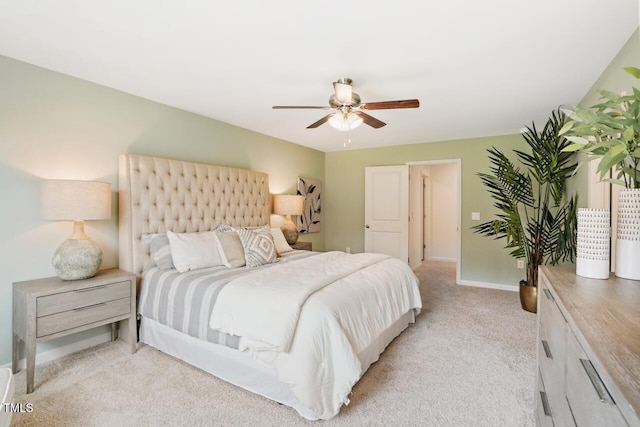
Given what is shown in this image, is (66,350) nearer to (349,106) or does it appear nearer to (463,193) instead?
(349,106)

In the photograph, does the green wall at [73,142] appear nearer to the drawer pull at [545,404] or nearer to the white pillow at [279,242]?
the white pillow at [279,242]

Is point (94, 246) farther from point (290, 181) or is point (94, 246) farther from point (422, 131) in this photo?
point (422, 131)

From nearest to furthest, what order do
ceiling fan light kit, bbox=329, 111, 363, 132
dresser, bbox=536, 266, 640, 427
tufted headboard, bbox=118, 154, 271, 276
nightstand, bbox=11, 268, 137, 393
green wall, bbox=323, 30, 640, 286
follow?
dresser, bbox=536, 266, 640, 427, nightstand, bbox=11, 268, 137, 393, ceiling fan light kit, bbox=329, 111, 363, 132, tufted headboard, bbox=118, 154, 271, 276, green wall, bbox=323, 30, 640, 286

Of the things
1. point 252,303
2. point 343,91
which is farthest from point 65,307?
point 343,91

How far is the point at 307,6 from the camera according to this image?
1.70m

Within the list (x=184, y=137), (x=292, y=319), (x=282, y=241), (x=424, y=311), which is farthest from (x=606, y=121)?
(x=184, y=137)

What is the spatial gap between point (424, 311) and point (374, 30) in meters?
A: 3.03

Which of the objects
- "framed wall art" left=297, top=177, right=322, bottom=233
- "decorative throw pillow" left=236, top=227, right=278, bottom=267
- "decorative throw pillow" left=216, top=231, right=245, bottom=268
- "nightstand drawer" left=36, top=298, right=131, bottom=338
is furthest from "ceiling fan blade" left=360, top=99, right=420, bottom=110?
"framed wall art" left=297, top=177, right=322, bottom=233

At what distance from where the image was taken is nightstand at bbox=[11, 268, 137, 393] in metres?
2.12

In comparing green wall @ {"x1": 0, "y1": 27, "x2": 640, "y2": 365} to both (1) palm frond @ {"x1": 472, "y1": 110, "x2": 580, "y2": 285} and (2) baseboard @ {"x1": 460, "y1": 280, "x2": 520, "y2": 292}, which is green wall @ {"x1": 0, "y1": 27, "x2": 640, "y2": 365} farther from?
(2) baseboard @ {"x1": 460, "y1": 280, "x2": 520, "y2": 292}

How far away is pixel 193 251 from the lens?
113 inches

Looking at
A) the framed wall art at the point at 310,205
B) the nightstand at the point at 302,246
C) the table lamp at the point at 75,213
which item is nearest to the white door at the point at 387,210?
the framed wall art at the point at 310,205

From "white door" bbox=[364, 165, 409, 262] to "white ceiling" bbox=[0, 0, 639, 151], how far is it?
225cm

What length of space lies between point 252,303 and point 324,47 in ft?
5.90
